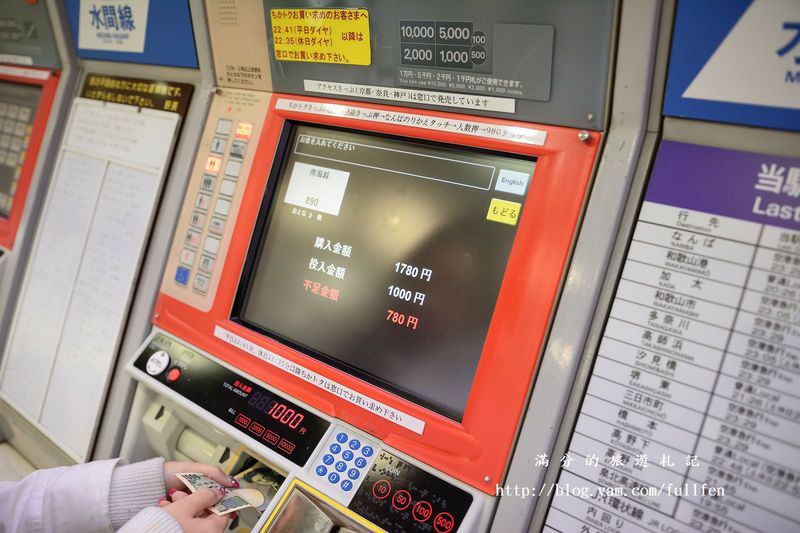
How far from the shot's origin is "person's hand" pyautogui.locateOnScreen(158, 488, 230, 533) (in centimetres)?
125

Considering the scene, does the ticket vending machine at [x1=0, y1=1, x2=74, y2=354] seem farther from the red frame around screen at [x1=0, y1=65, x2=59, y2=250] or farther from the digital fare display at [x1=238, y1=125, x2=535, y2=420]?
the digital fare display at [x1=238, y1=125, x2=535, y2=420]

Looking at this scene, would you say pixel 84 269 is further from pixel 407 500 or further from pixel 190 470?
pixel 407 500

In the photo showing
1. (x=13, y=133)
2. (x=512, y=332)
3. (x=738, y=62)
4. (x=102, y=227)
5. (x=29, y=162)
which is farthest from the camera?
(x=13, y=133)

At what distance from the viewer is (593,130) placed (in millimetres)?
1171

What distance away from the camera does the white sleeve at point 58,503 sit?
1351mm

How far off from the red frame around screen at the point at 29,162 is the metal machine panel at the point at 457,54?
49.1 inches

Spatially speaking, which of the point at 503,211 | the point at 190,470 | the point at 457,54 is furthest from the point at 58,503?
the point at 457,54

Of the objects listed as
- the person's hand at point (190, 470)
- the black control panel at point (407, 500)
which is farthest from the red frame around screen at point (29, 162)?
the black control panel at point (407, 500)

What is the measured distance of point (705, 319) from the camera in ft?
3.40

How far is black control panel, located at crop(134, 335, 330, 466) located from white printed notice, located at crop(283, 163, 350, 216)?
49 cm

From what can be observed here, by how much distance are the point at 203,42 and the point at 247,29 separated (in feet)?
0.71

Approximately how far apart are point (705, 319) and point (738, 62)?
0.44 m

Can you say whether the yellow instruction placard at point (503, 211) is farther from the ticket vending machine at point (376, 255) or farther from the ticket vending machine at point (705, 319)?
the ticket vending machine at point (705, 319)

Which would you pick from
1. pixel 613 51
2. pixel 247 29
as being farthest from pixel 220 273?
pixel 613 51
